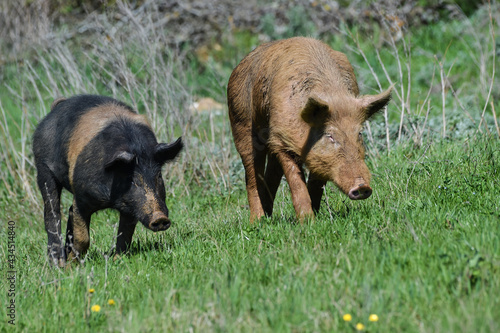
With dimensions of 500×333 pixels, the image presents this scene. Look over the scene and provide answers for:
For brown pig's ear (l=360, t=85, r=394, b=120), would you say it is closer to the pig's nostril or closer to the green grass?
the green grass

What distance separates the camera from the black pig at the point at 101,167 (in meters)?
5.40

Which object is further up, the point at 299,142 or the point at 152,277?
the point at 299,142

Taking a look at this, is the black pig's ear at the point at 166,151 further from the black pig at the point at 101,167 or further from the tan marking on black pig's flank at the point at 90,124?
the tan marking on black pig's flank at the point at 90,124

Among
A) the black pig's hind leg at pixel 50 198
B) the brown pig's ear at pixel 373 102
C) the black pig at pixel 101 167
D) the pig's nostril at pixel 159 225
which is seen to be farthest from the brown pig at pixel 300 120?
the black pig's hind leg at pixel 50 198

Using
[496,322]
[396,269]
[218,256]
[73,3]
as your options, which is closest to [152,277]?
[218,256]

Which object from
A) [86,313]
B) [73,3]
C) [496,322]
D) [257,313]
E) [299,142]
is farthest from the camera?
[73,3]

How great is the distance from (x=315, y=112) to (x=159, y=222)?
1.62 meters

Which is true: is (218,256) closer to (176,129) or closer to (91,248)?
(91,248)

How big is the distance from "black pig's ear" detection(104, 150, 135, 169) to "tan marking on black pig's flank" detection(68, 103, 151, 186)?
1.79 feet

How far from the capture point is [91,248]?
20.6ft

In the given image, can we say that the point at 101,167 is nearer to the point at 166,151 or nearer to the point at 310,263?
the point at 166,151

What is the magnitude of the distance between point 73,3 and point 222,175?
9404 millimetres

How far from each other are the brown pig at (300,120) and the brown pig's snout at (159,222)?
114 centimetres

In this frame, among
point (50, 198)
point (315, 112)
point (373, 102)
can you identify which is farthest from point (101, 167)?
point (373, 102)
